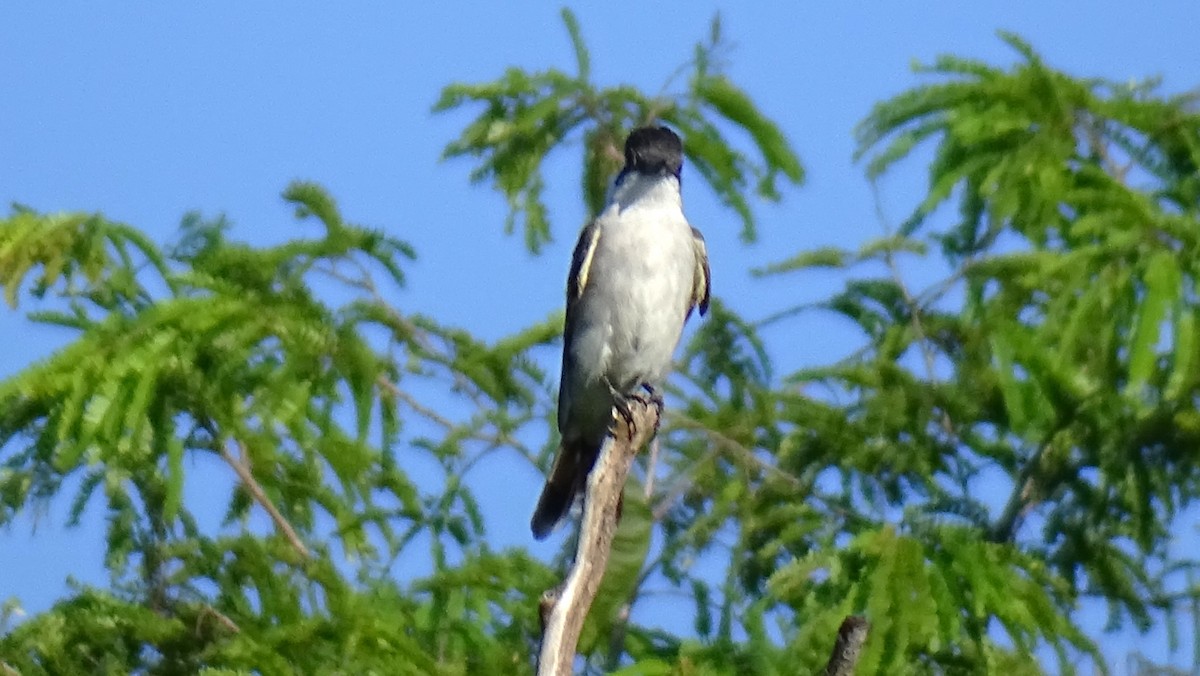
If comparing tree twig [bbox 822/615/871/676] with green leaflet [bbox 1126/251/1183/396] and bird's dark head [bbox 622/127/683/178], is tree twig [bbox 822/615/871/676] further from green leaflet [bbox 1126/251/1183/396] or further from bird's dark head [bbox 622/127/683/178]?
bird's dark head [bbox 622/127/683/178]

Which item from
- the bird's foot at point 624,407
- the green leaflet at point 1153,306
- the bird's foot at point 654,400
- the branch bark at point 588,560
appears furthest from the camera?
the bird's foot at point 654,400

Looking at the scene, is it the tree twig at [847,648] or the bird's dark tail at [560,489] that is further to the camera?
the bird's dark tail at [560,489]

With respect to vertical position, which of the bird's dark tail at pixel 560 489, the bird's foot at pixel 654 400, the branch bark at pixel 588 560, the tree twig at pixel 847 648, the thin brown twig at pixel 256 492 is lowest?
the tree twig at pixel 847 648

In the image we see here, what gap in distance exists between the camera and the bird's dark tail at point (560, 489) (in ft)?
16.9

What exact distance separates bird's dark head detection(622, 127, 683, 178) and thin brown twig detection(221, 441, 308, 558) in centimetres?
140

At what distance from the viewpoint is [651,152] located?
5.18 metres

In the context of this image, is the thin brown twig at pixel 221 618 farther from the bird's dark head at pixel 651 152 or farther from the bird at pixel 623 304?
the bird's dark head at pixel 651 152

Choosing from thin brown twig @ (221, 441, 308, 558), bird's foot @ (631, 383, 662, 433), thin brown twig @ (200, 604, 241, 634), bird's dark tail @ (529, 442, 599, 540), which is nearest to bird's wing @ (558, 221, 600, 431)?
bird's dark tail @ (529, 442, 599, 540)

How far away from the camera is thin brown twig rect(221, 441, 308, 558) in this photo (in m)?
5.04

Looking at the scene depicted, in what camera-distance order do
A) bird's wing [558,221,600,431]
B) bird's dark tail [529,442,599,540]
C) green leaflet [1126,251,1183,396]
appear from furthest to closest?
bird's wing [558,221,600,431] → bird's dark tail [529,442,599,540] → green leaflet [1126,251,1183,396]

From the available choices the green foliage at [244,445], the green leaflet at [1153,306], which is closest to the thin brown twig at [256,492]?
the green foliage at [244,445]

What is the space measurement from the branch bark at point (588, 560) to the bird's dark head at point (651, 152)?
1096 millimetres

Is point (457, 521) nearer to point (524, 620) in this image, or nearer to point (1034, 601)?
point (524, 620)

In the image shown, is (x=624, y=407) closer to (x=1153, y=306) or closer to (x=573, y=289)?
(x=573, y=289)
